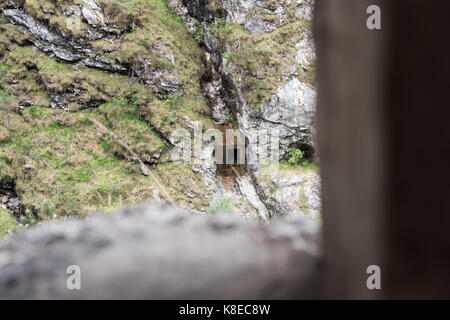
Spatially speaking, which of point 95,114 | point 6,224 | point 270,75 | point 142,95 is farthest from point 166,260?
point 95,114

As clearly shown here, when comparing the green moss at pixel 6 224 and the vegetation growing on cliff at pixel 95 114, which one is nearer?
the green moss at pixel 6 224

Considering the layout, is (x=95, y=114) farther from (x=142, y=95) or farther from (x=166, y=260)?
(x=166, y=260)

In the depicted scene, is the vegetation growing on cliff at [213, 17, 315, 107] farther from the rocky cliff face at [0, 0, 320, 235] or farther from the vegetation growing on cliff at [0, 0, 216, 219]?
the vegetation growing on cliff at [0, 0, 216, 219]

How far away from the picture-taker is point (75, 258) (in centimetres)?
107

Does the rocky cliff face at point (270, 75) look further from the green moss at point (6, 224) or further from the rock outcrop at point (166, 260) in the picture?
the rock outcrop at point (166, 260)

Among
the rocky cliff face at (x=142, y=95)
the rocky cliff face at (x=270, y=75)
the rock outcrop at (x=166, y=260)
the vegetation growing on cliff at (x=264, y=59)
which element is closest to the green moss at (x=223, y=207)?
the rock outcrop at (x=166, y=260)

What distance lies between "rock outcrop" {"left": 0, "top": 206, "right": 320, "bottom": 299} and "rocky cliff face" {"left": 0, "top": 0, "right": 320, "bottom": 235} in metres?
10.00

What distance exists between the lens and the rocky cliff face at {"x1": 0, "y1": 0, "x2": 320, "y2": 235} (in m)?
11.2

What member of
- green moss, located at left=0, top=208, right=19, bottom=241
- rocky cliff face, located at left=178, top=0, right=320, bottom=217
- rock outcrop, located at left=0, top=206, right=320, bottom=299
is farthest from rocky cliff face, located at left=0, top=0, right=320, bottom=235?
rock outcrop, located at left=0, top=206, right=320, bottom=299

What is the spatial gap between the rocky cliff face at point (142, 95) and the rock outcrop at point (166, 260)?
9997 millimetres

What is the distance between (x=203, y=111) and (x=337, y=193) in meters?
12.6

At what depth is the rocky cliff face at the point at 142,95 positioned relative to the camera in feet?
36.9

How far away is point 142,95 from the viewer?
497 inches

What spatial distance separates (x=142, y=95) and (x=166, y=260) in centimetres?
1265
